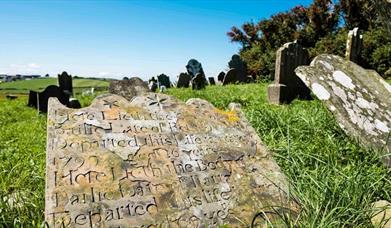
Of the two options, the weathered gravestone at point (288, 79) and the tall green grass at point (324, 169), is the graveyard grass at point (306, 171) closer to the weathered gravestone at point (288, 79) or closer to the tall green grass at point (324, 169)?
the tall green grass at point (324, 169)

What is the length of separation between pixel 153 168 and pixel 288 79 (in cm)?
705

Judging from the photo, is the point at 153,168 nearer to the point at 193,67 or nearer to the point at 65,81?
the point at 65,81

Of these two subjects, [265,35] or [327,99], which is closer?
[327,99]

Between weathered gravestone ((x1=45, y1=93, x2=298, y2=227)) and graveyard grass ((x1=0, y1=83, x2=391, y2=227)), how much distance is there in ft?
0.70

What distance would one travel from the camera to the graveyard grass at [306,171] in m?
2.22

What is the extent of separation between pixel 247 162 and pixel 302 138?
210 centimetres

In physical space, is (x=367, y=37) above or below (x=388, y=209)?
above

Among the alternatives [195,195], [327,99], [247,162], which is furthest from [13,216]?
[327,99]

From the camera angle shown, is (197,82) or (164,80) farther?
(164,80)

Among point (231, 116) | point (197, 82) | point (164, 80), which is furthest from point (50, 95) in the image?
point (231, 116)

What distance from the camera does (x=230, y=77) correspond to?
55.6ft

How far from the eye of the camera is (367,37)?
19.1 metres

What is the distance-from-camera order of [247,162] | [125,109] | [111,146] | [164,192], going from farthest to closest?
1. [125,109]
2. [247,162]
3. [111,146]
4. [164,192]

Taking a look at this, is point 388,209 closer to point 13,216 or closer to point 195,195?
point 195,195
